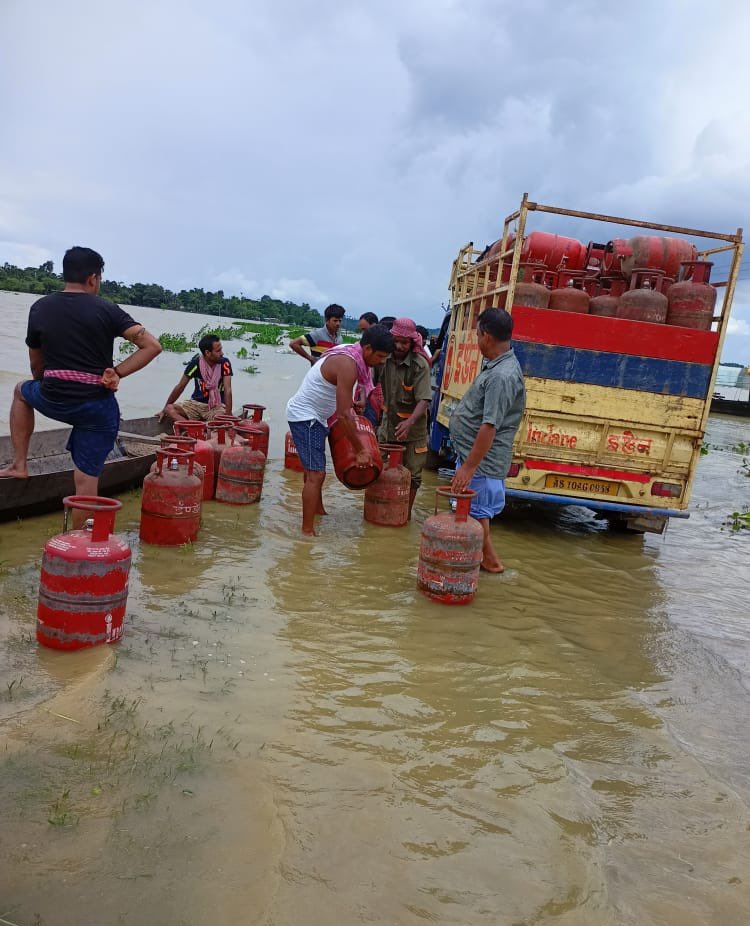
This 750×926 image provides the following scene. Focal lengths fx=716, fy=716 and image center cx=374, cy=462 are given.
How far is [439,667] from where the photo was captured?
12.4 feet

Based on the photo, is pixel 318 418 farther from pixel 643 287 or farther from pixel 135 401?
pixel 135 401

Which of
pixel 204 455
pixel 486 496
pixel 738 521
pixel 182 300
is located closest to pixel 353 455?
pixel 486 496

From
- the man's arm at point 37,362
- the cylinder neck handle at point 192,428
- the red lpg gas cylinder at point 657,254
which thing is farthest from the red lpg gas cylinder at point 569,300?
the man's arm at point 37,362

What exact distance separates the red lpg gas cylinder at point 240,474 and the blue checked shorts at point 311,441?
0.92 meters

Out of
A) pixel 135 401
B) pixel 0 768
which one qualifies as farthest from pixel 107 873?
pixel 135 401

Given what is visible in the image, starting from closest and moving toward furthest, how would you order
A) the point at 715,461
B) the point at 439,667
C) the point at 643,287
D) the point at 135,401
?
1. the point at 439,667
2. the point at 643,287
3. the point at 135,401
4. the point at 715,461

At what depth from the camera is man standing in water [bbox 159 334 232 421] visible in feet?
26.9

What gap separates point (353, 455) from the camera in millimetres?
5625

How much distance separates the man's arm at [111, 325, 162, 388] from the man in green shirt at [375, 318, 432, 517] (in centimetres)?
272

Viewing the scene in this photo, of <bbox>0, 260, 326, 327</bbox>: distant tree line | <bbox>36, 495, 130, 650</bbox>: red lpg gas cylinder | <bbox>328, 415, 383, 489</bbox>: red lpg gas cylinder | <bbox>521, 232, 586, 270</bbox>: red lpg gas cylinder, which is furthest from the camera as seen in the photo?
<bbox>0, 260, 326, 327</bbox>: distant tree line

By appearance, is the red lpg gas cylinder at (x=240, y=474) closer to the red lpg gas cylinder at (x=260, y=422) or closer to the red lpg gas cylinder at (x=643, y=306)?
the red lpg gas cylinder at (x=260, y=422)

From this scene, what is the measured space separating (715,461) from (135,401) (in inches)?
503

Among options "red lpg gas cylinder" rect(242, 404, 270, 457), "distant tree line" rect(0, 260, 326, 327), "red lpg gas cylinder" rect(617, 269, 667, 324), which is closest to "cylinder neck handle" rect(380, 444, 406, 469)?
"red lpg gas cylinder" rect(242, 404, 270, 457)

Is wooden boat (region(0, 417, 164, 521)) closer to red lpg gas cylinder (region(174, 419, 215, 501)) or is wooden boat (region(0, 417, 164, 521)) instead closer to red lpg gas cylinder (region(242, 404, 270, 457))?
red lpg gas cylinder (region(174, 419, 215, 501))
